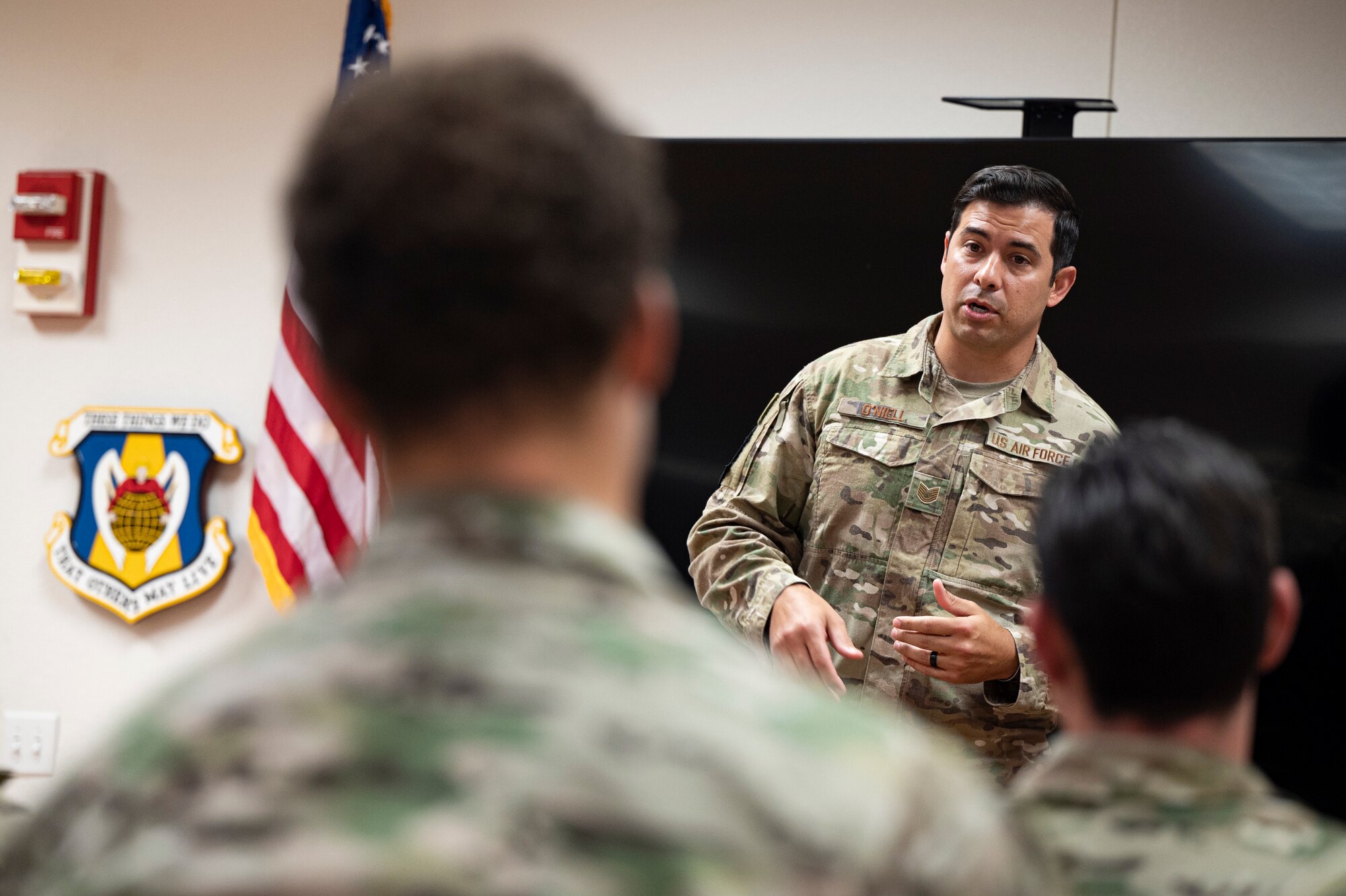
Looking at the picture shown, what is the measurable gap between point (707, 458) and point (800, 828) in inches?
97.0

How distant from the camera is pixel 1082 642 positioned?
2.71 ft

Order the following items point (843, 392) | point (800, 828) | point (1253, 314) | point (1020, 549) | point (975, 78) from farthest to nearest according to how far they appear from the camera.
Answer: point (975, 78) < point (1253, 314) < point (843, 392) < point (1020, 549) < point (800, 828)

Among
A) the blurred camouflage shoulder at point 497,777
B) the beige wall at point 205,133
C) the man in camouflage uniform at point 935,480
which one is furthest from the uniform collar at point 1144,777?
the beige wall at point 205,133

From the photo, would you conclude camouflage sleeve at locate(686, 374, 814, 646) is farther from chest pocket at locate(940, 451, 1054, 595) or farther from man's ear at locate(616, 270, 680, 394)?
Result: man's ear at locate(616, 270, 680, 394)

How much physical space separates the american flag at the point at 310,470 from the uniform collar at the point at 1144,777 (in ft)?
8.38

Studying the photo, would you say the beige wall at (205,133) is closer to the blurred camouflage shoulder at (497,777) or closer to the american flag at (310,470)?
the american flag at (310,470)

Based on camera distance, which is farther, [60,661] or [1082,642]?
[60,661]

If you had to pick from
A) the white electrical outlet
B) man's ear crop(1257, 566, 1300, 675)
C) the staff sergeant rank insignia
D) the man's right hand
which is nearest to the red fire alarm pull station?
the staff sergeant rank insignia

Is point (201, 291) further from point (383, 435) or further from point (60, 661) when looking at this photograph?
point (383, 435)

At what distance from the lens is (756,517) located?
2.21 m

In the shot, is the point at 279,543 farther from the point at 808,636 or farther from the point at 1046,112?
the point at 1046,112

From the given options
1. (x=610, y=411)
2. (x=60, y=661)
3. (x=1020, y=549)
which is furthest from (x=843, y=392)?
(x=60, y=661)

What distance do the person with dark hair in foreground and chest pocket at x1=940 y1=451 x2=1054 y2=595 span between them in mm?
1234

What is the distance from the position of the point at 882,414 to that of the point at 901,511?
0.17m
